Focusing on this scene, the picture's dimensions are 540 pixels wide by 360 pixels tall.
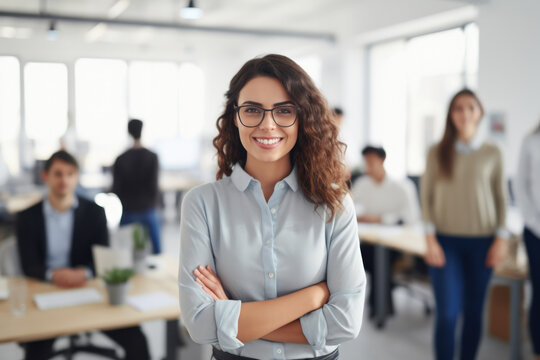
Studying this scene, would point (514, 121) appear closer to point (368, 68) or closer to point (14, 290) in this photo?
point (368, 68)

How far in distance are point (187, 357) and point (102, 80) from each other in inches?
385

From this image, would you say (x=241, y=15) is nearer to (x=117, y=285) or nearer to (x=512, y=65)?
(x=512, y=65)

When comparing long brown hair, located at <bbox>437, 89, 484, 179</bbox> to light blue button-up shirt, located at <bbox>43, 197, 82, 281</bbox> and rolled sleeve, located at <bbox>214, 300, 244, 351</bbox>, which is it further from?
light blue button-up shirt, located at <bbox>43, 197, 82, 281</bbox>

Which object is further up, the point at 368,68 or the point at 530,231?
the point at 368,68

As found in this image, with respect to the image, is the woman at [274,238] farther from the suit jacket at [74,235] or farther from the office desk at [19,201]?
the office desk at [19,201]

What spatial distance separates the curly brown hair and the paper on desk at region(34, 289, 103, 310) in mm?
1309

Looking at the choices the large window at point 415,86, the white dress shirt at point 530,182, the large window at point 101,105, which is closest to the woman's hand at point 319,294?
the white dress shirt at point 530,182

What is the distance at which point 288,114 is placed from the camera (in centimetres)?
123

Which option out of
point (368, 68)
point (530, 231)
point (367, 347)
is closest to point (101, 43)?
point (368, 68)

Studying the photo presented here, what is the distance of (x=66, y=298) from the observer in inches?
94.4

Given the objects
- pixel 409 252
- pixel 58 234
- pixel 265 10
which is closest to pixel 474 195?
pixel 409 252

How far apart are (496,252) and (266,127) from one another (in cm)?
187

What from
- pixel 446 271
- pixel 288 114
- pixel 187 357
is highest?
pixel 288 114

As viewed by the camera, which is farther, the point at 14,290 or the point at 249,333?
the point at 14,290
